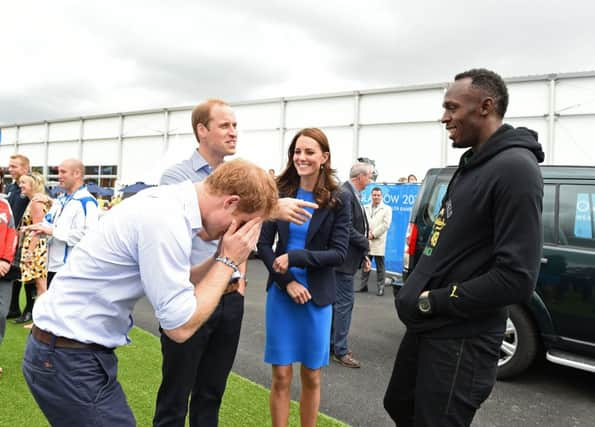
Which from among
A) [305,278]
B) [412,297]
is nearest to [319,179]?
[305,278]

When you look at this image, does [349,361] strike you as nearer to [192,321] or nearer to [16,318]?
[192,321]

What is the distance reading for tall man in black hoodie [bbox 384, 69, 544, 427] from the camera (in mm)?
1747

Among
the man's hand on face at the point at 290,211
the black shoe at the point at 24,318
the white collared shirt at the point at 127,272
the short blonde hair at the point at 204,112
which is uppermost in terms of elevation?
the short blonde hair at the point at 204,112

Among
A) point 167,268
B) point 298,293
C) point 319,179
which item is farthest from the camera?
point 319,179

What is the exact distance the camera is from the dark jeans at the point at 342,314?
4887mm

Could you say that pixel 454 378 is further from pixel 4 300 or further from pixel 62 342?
pixel 4 300

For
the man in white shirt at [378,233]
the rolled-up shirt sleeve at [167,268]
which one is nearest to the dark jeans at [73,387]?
the rolled-up shirt sleeve at [167,268]

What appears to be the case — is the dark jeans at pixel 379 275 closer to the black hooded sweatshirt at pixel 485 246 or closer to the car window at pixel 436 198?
the car window at pixel 436 198

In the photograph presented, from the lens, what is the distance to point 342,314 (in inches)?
193

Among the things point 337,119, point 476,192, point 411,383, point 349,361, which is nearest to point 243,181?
point 476,192

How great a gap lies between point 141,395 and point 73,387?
2.34 m

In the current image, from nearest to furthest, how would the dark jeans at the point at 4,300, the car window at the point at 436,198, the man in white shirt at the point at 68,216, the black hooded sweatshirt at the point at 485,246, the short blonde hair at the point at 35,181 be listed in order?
the black hooded sweatshirt at the point at 485,246 < the dark jeans at the point at 4,300 < the man in white shirt at the point at 68,216 < the car window at the point at 436,198 < the short blonde hair at the point at 35,181

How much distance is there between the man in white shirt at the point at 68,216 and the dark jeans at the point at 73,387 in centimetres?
339

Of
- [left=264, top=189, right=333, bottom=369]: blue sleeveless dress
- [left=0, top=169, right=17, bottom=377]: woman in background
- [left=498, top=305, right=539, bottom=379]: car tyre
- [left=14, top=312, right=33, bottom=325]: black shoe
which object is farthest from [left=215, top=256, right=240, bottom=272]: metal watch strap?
[left=14, top=312, right=33, bottom=325]: black shoe
